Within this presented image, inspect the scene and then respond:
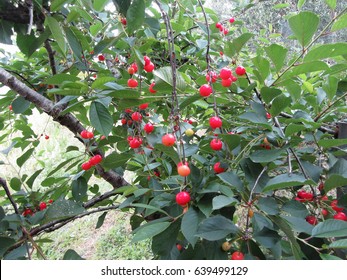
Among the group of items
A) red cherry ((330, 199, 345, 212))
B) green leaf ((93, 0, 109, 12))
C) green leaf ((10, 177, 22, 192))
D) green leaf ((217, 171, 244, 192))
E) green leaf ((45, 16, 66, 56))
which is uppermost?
green leaf ((93, 0, 109, 12))

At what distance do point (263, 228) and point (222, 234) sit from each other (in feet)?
0.29

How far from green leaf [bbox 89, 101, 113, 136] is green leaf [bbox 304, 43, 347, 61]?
1.45 ft

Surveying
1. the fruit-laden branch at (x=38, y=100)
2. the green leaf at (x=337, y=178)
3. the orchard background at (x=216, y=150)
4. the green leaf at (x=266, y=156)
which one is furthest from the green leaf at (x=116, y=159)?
the green leaf at (x=337, y=178)

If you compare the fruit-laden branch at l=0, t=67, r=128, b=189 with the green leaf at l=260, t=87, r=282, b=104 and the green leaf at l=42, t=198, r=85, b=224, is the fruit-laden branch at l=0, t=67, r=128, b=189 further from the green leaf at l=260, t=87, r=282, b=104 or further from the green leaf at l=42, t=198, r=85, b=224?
the green leaf at l=260, t=87, r=282, b=104

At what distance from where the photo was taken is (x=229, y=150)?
699 mm

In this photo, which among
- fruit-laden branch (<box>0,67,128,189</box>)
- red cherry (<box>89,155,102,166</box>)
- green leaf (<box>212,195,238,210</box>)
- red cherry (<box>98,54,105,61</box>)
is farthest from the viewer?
red cherry (<box>98,54,105,61</box>)

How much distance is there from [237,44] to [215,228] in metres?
0.43

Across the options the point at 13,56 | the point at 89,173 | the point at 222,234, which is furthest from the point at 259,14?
the point at 222,234

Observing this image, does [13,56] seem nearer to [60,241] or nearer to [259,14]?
[60,241]

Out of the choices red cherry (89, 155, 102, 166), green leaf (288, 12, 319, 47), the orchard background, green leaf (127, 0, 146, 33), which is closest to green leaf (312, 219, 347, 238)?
the orchard background

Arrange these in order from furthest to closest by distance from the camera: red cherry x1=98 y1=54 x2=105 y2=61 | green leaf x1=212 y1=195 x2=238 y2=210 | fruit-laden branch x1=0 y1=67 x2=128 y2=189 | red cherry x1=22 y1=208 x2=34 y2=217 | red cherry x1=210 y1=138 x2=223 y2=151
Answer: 1. red cherry x1=98 y1=54 x2=105 y2=61
2. red cherry x1=22 y1=208 x2=34 y2=217
3. fruit-laden branch x1=0 y1=67 x2=128 y2=189
4. red cherry x1=210 y1=138 x2=223 y2=151
5. green leaf x1=212 y1=195 x2=238 y2=210

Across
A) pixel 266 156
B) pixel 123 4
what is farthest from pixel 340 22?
pixel 123 4

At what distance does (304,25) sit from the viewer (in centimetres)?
61

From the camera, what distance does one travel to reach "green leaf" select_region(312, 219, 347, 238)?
507mm
